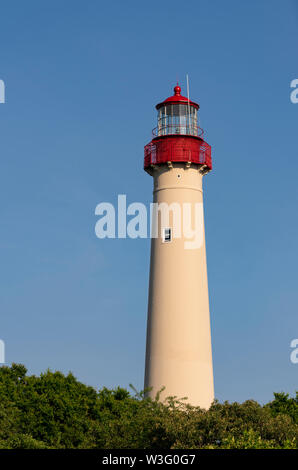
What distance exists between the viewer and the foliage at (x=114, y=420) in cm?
4106

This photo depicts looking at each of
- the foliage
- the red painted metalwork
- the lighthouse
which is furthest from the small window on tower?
the foliage

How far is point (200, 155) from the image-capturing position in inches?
2124

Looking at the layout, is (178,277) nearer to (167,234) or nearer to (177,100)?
(167,234)

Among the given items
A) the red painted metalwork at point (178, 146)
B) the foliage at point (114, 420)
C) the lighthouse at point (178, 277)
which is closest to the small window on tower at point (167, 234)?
the lighthouse at point (178, 277)

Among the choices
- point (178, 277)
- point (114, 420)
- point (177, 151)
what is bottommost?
point (114, 420)

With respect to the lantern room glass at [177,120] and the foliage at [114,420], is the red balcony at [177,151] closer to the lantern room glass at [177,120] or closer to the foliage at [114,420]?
the lantern room glass at [177,120]

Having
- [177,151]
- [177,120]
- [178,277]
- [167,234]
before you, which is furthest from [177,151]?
[178,277]

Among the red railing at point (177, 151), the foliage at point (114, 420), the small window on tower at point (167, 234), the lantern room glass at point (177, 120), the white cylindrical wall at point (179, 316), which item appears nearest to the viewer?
the foliage at point (114, 420)

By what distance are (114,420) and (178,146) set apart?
17.6 metres

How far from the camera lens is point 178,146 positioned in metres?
53.3
